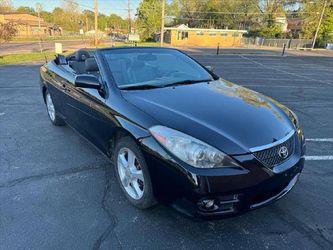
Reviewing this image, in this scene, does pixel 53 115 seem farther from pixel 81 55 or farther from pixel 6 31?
pixel 6 31

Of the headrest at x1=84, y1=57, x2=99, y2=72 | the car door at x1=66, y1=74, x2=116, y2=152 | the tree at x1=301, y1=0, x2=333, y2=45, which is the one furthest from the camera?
the tree at x1=301, y1=0, x2=333, y2=45

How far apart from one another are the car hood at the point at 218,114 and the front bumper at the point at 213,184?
190mm

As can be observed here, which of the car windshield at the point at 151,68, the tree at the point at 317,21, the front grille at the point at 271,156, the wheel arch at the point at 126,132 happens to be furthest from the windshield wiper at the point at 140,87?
the tree at the point at 317,21

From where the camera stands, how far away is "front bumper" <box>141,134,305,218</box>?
6.93 feet

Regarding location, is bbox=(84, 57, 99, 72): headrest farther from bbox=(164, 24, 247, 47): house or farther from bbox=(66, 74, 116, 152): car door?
bbox=(164, 24, 247, 47): house

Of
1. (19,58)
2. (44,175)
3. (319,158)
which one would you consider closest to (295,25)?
(19,58)

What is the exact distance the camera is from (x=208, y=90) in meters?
3.26

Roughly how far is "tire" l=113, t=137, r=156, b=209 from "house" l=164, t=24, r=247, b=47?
48886mm

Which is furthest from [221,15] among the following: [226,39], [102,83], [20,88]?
[102,83]

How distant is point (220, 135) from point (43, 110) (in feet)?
17.0

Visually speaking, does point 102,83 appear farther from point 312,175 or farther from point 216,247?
point 312,175

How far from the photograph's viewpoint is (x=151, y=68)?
3611 millimetres

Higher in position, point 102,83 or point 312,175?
point 102,83

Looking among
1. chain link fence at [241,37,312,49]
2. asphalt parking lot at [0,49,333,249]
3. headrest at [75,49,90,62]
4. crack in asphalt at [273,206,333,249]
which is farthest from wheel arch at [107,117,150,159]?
chain link fence at [241,37,312,49]
